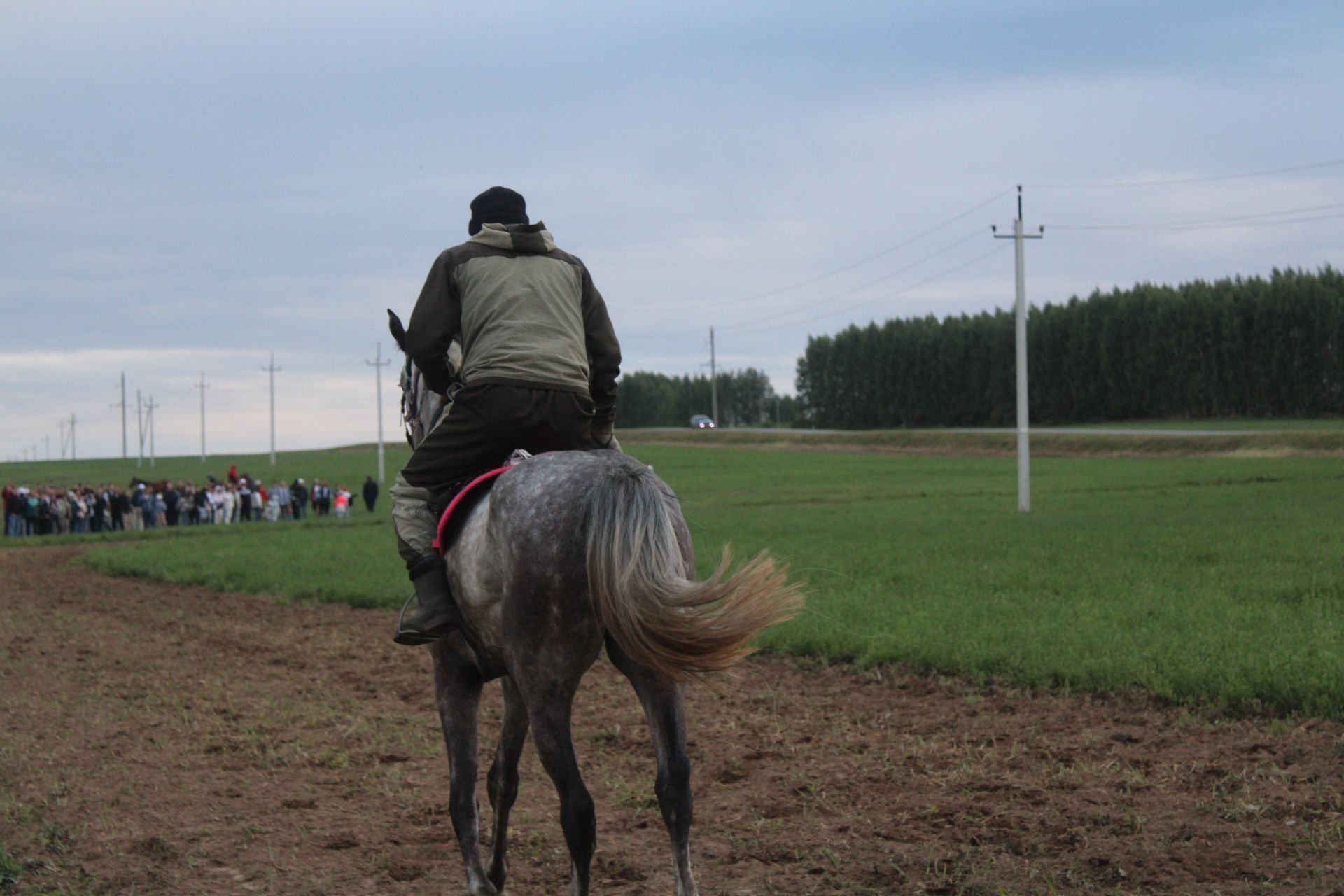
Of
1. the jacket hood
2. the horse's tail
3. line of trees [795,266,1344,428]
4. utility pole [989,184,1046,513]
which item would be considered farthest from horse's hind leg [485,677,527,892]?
line of trees [795,266,1344,428]

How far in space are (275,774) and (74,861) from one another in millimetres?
1715

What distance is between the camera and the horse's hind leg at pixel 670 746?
4156 mm

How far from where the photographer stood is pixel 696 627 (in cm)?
394

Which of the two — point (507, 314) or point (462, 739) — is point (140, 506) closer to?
point (462, 739)

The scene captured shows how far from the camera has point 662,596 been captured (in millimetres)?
3934

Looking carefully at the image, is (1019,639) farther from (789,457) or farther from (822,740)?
(789,457)

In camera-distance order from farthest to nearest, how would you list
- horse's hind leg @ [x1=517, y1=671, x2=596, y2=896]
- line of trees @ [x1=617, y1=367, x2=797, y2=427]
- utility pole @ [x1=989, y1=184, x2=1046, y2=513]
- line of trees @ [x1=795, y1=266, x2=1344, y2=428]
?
line of trees @ [x1=617, y1=367, x2=797, y2=427], line of trees @ [x1=795, y1=266, x2=1344, y2=428], utility pole @ [x1=989, y1=184, x2=1046, y2=513], horse's hind leg @ [x1=517, y1=671, x2=596, y2=896]

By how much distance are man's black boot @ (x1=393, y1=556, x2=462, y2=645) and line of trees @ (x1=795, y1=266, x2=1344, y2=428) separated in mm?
75676

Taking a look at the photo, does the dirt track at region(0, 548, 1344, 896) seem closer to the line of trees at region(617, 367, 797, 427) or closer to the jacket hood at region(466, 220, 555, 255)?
the jacket hood at region(466, 220, 555, 255)

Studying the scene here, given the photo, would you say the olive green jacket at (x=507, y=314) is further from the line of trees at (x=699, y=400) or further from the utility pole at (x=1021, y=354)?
the line of trees at (x=699, y=400)

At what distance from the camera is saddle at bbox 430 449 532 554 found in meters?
4.62

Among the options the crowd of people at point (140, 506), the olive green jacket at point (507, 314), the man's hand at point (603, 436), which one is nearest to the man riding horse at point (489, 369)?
the olive green jacket at point (507, 314)

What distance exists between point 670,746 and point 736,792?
8.19 ft

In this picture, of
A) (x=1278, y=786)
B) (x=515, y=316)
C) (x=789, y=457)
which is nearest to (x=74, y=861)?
(x=515, y=316)
